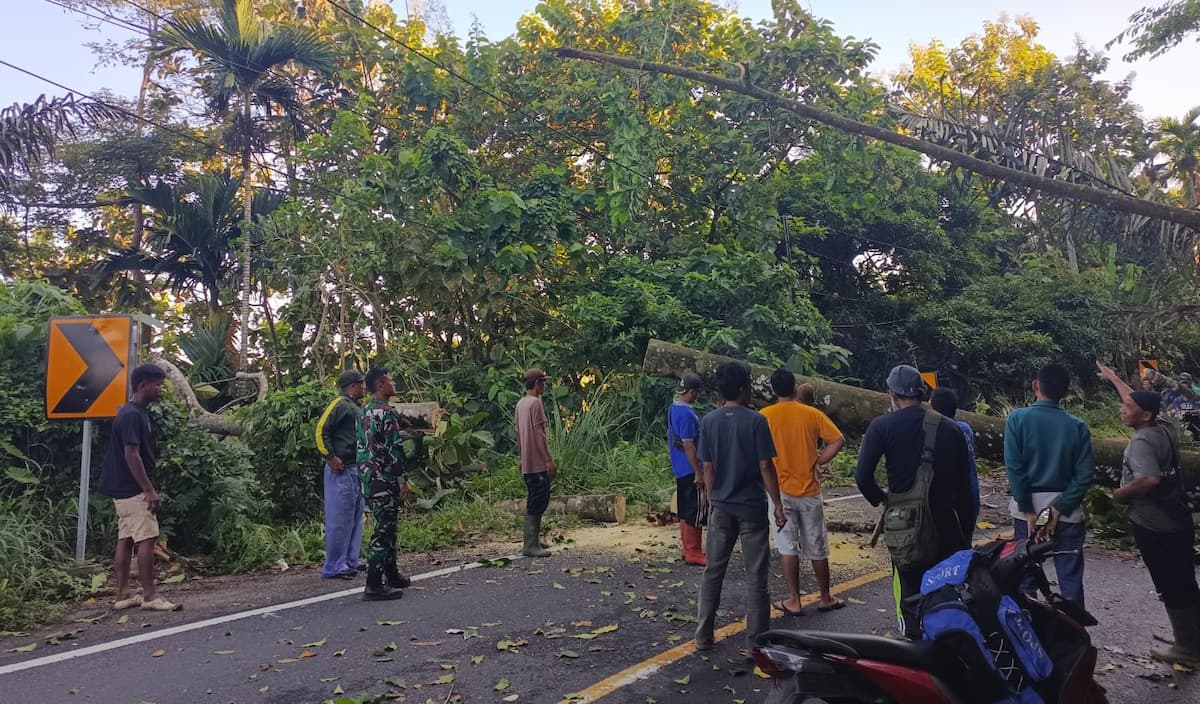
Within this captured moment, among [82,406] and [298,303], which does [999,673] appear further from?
[298,303]

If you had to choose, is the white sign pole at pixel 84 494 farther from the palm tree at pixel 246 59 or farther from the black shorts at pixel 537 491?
the palm tree at pixel 246 59

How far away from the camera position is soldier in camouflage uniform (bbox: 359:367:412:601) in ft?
21.2

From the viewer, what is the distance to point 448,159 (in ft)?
50.3

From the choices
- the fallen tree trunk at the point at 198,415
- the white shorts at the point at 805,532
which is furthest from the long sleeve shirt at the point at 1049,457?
the fallen tree trunk at the point at 198,415

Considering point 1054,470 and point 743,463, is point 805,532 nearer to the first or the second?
point 743,463

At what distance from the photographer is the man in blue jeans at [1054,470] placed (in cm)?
484

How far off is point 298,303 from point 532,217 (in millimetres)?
4539

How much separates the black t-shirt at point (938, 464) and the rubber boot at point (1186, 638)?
1575 mm

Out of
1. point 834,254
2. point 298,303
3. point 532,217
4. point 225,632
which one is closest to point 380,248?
point 298,303

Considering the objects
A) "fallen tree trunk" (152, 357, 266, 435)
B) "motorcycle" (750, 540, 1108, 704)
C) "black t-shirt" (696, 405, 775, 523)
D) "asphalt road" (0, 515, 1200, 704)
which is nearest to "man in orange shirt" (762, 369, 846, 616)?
"asphalt road" (0, 515, 1200, 704)

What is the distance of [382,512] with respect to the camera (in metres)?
6.47

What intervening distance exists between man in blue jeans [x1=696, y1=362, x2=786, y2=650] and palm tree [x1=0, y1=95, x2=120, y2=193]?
14.1 metres

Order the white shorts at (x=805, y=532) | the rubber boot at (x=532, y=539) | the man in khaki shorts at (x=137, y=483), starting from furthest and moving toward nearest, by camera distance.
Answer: the rubber boot at (x=532, y=539) → the man in khaki shorts at (x=137, y=483) → the white shorts at (x=805, y=532)

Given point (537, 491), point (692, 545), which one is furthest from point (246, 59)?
point (692, 545)
